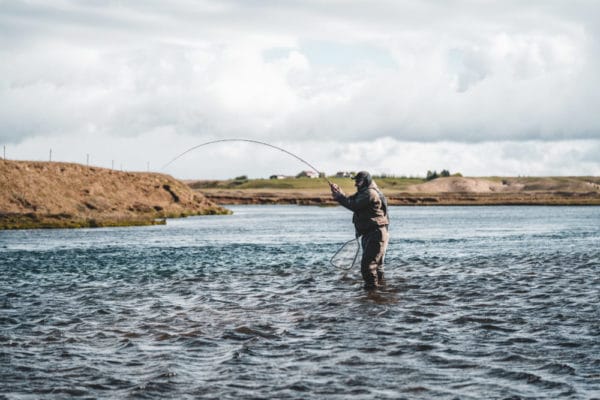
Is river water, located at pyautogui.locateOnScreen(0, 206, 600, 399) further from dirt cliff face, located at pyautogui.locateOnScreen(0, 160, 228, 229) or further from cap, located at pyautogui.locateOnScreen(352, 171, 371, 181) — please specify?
dirt cliff face, located at pyautogui.locateOnScreen(0, 160, 228, 229)

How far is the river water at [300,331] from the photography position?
353 inches

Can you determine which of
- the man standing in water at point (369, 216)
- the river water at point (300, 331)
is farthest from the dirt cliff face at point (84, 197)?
the man standing in water at point (369, 216)

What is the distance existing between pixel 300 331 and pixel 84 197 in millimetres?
66604

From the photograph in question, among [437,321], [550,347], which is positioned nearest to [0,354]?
[437,321]

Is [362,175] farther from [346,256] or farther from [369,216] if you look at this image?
[346,256]

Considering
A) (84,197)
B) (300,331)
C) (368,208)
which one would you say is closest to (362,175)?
(368,208)

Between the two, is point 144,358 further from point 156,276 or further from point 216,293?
point 156,276

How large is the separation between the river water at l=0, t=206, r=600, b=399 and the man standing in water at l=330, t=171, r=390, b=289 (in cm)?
90

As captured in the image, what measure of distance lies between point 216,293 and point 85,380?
28.4 ft

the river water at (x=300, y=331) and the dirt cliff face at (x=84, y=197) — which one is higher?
the dirt cliff face at (x=84, y=197)

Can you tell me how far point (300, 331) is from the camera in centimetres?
1246

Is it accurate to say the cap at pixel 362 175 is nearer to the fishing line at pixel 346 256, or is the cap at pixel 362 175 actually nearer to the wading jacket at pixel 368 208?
the wading jacket at pixel 368 208

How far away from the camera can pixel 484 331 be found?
1221cm

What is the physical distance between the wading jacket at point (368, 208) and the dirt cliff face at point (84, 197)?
146 feet
